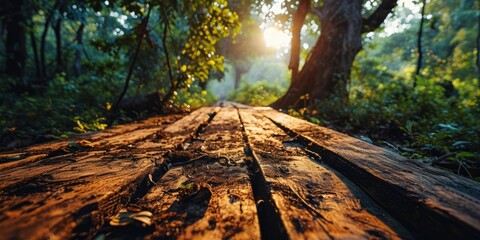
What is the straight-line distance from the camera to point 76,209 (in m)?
0.62

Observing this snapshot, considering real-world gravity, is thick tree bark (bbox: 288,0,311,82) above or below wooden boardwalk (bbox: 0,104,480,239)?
above

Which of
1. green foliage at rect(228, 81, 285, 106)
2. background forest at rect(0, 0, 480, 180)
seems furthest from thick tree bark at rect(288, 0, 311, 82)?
green foliage at rect(228, 81, 285, 106)

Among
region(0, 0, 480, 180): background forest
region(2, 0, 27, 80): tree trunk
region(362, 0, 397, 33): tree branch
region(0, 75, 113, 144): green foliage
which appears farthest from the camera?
region(2, 0, 27, 80): tree trunk

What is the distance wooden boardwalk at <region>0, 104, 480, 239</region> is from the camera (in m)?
0.60

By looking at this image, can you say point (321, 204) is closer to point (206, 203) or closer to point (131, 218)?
point (206, 203)

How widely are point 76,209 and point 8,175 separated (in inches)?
20.5

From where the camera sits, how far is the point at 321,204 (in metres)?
0.76

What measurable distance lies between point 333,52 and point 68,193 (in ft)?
20.7

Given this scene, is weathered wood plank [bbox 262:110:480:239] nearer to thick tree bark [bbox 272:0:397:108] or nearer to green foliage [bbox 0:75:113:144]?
green foliage [bbox 0:75:113:144]

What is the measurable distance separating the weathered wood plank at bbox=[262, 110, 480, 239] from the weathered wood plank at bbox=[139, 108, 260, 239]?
1.45 feet

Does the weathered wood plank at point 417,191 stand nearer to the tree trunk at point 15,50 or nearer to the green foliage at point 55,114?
the green foliage at point 55,114

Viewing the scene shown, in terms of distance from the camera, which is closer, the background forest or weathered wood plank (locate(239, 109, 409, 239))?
weathered wood plank (locate(239, 109, 409, 239))

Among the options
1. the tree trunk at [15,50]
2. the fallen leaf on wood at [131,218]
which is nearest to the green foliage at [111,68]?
the tree trunk at [15,50]

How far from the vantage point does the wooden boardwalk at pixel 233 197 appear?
1.96 feet
